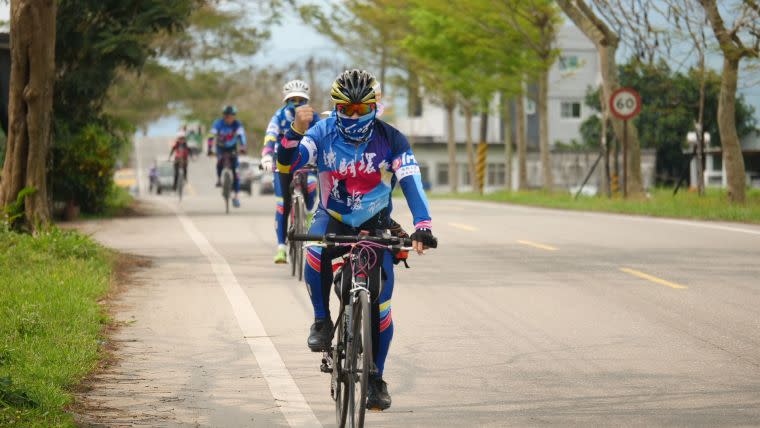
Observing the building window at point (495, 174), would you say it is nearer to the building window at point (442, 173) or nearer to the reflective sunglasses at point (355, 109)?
the building window at point (442, 173)

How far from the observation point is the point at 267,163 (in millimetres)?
13516

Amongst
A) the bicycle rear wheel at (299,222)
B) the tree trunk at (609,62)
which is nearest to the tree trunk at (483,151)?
the tree trunk at (609,62)

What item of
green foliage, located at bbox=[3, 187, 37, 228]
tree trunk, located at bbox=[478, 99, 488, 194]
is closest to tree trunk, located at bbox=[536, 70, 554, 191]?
tree trunk, located at bbox=[478, 99, 488, 194]

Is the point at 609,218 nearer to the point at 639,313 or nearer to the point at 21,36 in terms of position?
the point at 21,36

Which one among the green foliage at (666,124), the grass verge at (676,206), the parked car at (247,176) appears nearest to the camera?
the grass verge at (676,206)

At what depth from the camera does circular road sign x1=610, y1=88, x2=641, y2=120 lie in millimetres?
30844

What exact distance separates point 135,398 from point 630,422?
2808 mm

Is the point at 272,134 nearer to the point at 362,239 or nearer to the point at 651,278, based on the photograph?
the point at 651,278

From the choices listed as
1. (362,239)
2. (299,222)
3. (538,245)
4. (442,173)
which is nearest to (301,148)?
(362,239)

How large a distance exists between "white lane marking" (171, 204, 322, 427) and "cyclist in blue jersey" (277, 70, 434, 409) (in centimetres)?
41

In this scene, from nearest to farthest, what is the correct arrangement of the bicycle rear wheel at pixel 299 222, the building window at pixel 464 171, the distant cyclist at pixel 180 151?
the bicycle rear wheel at pixel 299 222 < the distant cyclist at pixel 180 151 < the building window at pixel 464 171

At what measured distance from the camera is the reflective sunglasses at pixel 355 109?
7086mm

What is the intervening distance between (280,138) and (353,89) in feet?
23.8

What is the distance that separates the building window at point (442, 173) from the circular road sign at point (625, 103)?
199 ft
